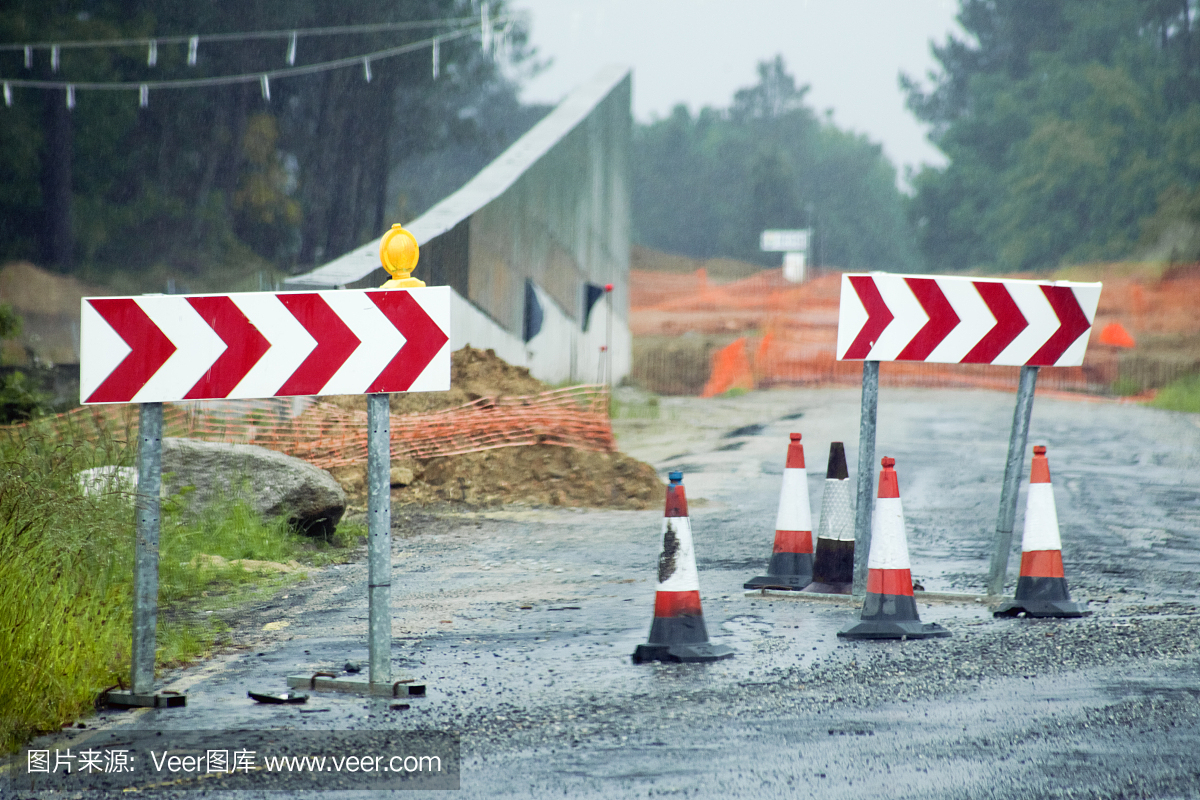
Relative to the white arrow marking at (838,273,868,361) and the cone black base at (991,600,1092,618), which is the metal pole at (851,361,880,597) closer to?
the white arrow marking at (838,273,868,361)

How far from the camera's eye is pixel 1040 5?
65000 mm

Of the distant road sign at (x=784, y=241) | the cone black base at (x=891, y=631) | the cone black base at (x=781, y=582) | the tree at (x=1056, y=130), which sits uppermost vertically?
the tree at (x=1056, y=130)

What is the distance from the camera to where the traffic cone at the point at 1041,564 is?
664 cm

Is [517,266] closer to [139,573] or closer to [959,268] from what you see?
[139,573]

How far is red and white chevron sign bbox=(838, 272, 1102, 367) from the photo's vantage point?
6.69 metres

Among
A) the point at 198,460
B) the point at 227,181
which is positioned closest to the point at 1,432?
the point at 198,460

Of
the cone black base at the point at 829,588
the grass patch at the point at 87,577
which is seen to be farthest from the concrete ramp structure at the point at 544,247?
the cone black base at the point at 829,588

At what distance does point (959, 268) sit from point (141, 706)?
220ft

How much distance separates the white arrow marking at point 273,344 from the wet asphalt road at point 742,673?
1.23 m

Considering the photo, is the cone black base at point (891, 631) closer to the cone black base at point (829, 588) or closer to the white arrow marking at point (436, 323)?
the cone black base at point (829, 588)

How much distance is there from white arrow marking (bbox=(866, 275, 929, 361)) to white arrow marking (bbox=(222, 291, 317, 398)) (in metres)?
3.01

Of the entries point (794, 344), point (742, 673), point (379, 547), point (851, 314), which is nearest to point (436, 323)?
point (379, 547)

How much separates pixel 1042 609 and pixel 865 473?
111cm

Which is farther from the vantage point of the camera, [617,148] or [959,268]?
[959,268]
